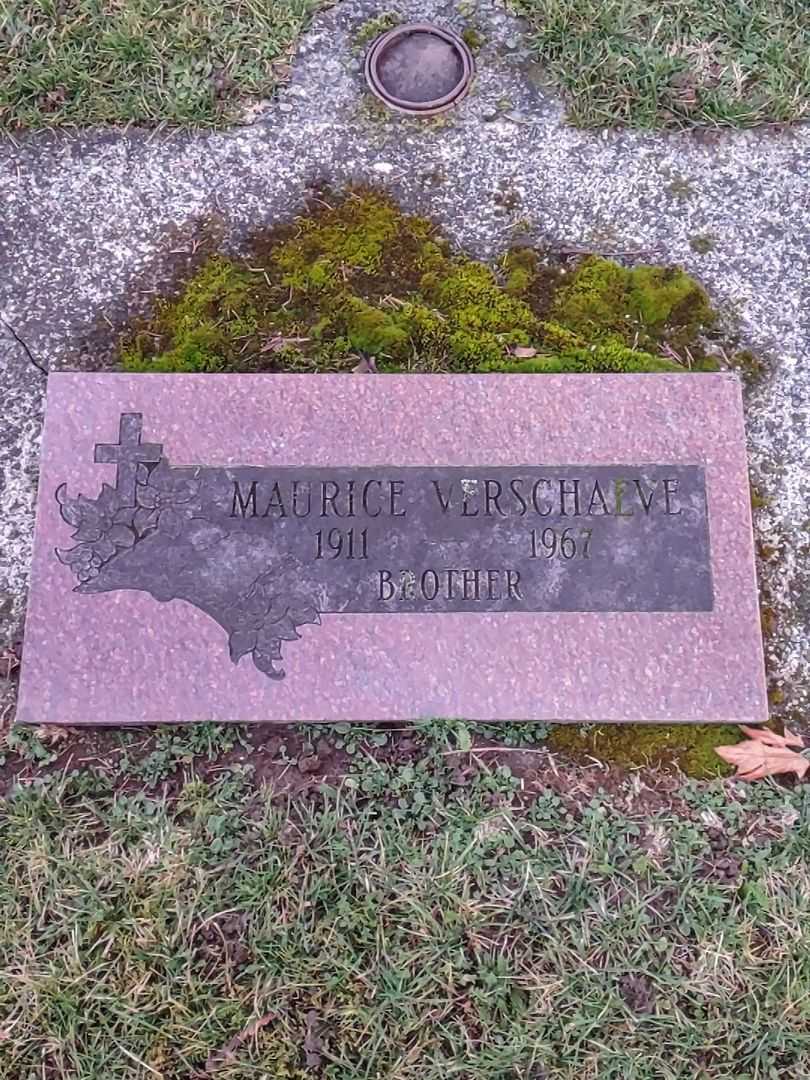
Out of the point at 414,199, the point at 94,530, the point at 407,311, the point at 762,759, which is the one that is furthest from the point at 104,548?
the point at 762,759

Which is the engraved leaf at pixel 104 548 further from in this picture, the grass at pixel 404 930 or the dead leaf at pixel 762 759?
the dead leaf at pixel 762 759

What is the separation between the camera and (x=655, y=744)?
2205 mm

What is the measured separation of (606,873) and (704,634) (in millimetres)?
619

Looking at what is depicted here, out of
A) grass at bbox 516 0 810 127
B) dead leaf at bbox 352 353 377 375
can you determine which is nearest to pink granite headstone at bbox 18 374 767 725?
dead leaf at bbox 352 353 377 375

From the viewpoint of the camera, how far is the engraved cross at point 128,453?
7.40ft

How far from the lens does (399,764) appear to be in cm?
218

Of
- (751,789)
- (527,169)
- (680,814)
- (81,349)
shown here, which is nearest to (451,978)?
(680,814)

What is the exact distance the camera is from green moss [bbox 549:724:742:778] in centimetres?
220

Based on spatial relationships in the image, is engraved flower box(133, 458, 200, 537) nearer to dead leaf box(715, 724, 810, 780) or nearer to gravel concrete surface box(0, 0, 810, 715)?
gravel concrete surface box(0, 0, 810, 715)

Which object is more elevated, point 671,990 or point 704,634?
point 704,634

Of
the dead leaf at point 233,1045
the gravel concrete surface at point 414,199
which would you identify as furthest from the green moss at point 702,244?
the dead leaf at point 233,1045

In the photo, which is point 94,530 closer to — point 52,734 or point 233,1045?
point 52,734

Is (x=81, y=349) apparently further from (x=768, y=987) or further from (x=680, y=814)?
(x=768, y=987)

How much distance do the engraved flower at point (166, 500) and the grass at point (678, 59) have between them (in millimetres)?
1618
